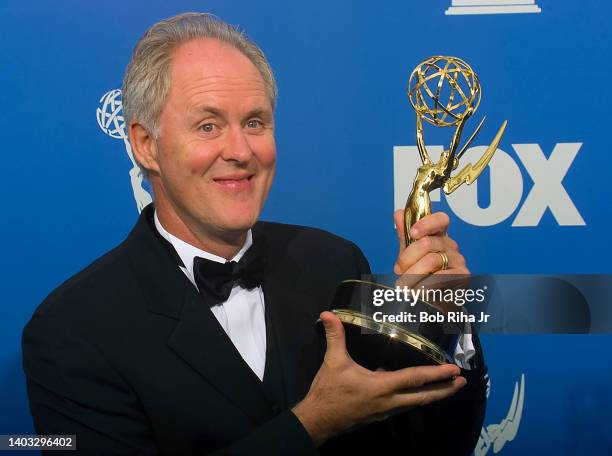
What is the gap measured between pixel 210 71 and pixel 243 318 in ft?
1.81

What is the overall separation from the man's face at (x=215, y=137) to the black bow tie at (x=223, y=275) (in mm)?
83

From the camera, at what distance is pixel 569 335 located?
2.35m

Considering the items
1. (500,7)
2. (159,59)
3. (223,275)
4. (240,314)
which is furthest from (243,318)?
(500,7)

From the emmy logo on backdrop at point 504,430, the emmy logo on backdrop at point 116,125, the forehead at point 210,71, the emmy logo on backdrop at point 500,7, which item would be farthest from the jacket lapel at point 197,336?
the emmy logo on backdrop at point 500,7

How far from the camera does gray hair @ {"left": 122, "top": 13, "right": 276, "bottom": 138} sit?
172 cm

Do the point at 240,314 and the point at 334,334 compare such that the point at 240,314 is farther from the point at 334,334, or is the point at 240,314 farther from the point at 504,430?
the point at 504,430

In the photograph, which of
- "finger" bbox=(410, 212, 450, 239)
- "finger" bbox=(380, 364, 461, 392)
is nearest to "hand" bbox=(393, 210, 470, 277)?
"finger" bbox=(410, 212, 450, 239)

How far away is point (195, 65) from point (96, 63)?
70 centimetres

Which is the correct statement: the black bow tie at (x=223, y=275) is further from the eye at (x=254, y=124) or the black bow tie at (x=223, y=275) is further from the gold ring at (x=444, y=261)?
the gold ring at (x=444, y=261)

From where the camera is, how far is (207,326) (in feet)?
5.49

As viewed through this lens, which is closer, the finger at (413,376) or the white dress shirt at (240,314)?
the finger at (413,376)

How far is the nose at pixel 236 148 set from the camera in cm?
168

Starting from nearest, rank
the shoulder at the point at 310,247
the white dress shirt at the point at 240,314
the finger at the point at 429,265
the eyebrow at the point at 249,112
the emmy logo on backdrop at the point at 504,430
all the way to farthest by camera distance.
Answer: the finger at the point at 429,265 → the eyebrow at the point at 249,112 → the white dress shirt at the point at 240,314 → the shoulder at the point at 310,247 → the emmy logo on backdrop at the point at 504,430

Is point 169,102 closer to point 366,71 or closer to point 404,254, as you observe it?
point 404,254
